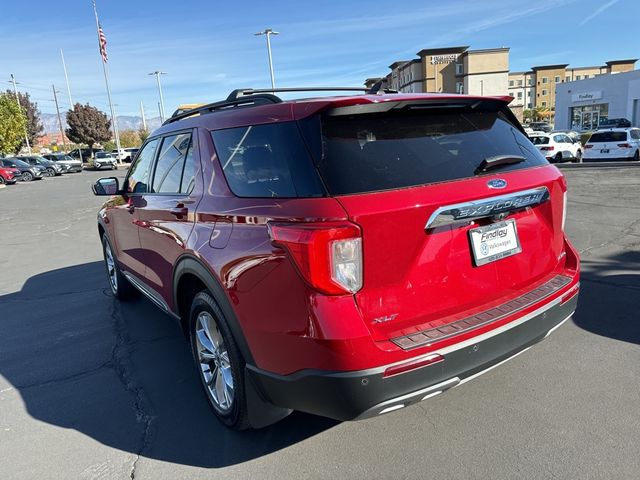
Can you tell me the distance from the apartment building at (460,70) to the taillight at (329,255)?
77.5m

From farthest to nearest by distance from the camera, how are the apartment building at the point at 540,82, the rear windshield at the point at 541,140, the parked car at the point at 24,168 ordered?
the apartment building at the point at 540,82 → the parked car at the point at 24,168 → the rear windshield at the point at 541,140

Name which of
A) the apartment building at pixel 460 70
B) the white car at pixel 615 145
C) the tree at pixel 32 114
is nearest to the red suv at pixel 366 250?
the white car at pixel 615 145

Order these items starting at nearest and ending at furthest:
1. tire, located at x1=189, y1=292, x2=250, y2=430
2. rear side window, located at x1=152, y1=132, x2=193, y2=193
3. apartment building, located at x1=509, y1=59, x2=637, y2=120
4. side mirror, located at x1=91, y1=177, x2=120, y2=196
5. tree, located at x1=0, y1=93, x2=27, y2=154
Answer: tire, located at x1=189, y1=292, x2=250, y2=430 → rear side window, located at x1=152, y1=132, x2=193, y2=193 → side mirror, located at x1=91, y1=177, x2=120, y2=196 → tree, located at x1=0, y1=93, x2=27, y2=154 → apartment building, located at x1=509, y1=59, x2=637, y2=120

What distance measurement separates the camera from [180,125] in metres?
3.51

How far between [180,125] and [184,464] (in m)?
2.27

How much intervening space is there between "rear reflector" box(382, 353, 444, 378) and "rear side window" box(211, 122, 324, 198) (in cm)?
84

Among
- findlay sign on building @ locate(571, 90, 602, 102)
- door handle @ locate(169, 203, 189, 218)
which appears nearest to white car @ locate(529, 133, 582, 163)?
door handle @ locate(169, 203, 189, 218)

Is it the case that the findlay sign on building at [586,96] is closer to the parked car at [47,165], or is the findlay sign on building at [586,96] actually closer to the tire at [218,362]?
the parked car at [47,165]

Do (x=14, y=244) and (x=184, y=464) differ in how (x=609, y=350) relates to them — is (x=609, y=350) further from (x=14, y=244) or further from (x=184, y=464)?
(x=14, y=244)

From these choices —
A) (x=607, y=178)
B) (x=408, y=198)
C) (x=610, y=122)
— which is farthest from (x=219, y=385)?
(x=610, y=122)

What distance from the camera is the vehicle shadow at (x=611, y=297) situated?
157 inches

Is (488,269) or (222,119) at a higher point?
(222,119)

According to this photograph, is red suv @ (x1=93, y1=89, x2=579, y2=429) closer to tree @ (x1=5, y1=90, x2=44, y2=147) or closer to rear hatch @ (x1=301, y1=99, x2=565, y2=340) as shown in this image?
rear hatch @ (x1=301, y1=99, x2=565, y2=340)

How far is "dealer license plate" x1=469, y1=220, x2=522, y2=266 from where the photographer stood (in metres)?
2.36
